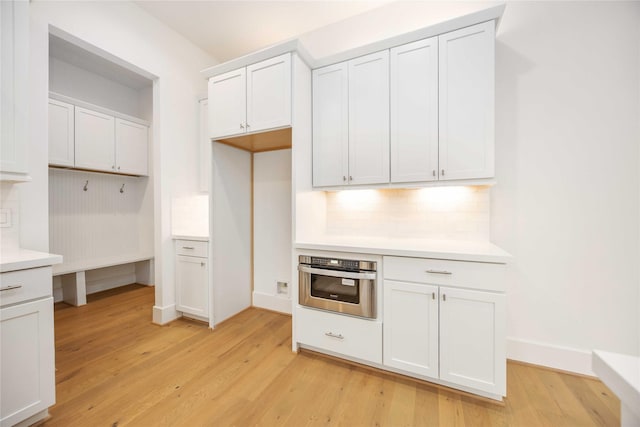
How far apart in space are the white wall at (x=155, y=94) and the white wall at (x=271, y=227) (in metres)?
0.82

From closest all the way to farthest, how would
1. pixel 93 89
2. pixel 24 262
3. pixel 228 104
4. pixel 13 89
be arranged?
1. pixel 24 262
2. pixel 13 89
3. pixel 228 104
4. pixel 93 89

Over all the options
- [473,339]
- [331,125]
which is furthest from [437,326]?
[331,125]

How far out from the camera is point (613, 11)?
1735 mm

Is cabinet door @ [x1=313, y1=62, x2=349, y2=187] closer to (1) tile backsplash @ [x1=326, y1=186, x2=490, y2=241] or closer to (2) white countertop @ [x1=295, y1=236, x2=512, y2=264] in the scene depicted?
(1) tile backsplash @ [x1=326, y1=186, x2=490, y2=241]

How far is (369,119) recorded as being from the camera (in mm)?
2119

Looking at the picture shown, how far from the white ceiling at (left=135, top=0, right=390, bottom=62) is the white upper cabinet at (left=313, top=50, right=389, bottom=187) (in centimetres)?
78

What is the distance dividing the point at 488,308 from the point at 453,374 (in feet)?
1.60

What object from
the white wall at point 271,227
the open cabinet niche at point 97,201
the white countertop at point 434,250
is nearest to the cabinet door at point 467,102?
the white countertop at point 434,250

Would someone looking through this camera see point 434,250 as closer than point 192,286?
Yes

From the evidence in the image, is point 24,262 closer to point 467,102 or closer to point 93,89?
point 467,102

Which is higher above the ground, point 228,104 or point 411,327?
point 228,104

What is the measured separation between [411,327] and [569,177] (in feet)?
5.23

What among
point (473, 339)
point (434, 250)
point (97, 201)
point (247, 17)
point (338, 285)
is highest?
point (247, 17)

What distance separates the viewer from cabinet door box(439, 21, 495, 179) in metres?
1.75
